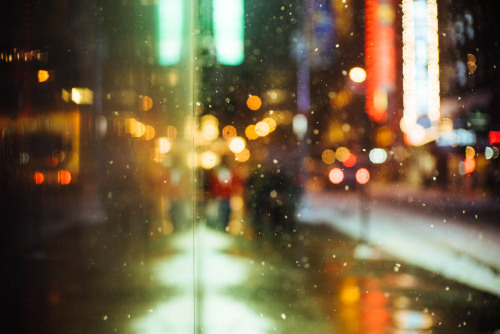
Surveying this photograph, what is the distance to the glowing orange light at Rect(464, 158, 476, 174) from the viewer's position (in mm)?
18422

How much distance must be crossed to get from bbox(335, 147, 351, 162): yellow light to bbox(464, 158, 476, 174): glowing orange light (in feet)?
29.8

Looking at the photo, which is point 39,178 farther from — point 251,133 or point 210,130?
point 251,133

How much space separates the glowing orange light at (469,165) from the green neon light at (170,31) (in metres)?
16.5

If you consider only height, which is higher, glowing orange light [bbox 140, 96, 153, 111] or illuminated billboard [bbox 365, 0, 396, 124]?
illuminated billboard [bbox 365, 0, 396, 124]

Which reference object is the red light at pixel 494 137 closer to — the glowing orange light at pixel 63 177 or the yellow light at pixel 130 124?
the glowing orange light at pixel 63 177

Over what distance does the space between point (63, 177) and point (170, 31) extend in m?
3.68

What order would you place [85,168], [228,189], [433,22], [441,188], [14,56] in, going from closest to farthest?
[14,56], [85,168], [228,189], [433,22], [441,188]

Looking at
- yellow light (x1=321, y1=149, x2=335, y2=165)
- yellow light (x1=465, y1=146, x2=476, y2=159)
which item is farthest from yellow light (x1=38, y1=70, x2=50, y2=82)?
yellow light (x1=321, y1=149, x2=335, y2=165)

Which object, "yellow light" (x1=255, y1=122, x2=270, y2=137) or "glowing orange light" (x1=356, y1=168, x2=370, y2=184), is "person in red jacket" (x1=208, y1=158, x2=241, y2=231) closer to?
"glowing orange light" (x1=356, y1=168, x2=370, y2=184)

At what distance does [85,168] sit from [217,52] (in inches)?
135

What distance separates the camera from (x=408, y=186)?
2809 cm

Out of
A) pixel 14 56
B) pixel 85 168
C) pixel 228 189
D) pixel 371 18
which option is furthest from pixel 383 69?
pixel 14 56

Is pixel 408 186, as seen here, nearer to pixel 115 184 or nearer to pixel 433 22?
pixel 433 22

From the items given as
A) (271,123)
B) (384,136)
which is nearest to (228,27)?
(271,123)
